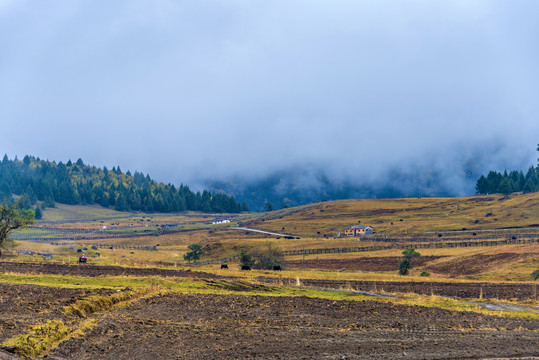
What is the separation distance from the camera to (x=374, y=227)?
166750 mm

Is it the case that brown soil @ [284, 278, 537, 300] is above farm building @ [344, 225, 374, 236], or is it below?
below

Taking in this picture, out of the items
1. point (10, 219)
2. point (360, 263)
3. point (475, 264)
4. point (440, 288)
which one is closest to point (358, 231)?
point (360, 263)

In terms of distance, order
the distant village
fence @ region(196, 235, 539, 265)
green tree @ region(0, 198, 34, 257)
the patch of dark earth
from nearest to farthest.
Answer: the patch of dark earth, green tree @ region(0, 198, 34, 257), fence @ region(196, 235, 539, 265), the distant village

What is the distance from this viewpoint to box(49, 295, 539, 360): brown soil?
805 inches

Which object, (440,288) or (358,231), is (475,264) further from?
(358,231)

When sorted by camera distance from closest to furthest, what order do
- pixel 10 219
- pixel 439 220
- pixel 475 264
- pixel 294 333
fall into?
pixel 294 333, pixel 10 219, pixel 475 264, pixel 439 220

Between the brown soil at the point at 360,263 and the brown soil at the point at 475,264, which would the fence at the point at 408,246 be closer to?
the brown soil at the point at 360,263

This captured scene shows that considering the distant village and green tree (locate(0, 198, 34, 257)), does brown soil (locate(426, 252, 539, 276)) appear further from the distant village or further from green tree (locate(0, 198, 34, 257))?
the distant village

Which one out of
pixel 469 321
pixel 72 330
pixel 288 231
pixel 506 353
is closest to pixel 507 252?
pixel 469 321

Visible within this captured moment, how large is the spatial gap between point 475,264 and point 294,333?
6419 cm

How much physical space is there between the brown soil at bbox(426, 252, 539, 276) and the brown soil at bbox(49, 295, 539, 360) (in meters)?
48.0

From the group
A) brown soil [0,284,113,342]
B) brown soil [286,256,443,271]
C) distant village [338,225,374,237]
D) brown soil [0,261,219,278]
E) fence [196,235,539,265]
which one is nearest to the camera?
brown soil [0,284,113,342]

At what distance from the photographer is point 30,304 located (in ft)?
90.5

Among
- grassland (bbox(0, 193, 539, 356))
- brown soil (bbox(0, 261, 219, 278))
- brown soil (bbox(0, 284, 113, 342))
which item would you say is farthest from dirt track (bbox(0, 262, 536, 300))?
brown soil (bbox(0, 284, 113, 342))
